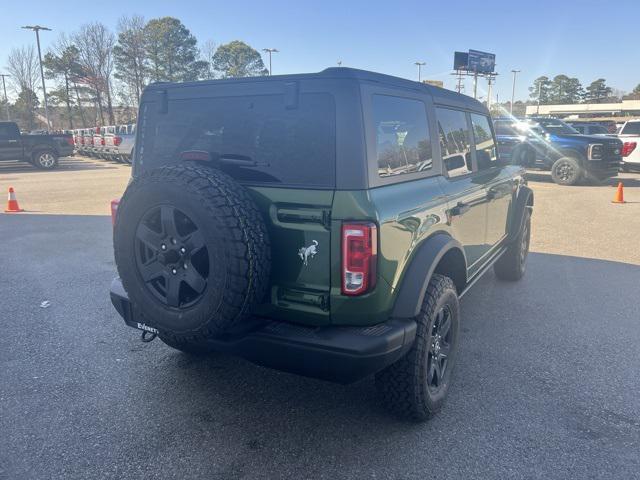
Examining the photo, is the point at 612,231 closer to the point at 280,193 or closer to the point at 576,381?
the point at 576,381

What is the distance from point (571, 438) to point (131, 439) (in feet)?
8.01

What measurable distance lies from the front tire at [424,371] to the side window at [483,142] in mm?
1712

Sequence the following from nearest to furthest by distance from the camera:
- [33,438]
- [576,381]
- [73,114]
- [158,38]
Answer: [33,438]
[576,381]
[158,38]
[73,114]

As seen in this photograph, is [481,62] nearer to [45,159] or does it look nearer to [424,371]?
[45,159]

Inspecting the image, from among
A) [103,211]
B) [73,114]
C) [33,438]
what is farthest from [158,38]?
[33,438]

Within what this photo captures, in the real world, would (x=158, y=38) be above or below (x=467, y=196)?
above

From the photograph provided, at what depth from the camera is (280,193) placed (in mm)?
2602

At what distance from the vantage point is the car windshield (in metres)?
15.1

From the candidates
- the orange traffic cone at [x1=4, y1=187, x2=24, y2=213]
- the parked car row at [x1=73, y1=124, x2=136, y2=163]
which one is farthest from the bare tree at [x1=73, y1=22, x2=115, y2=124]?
the orange traffic cone at [x1=4, y1=187, x2=24, y2=213]

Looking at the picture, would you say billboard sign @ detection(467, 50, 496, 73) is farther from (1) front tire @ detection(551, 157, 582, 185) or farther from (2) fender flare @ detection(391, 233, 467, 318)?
(2) fender flare @ detection(391, 233, 467, 318)

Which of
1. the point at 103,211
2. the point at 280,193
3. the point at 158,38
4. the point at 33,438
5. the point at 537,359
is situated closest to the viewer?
the point at 280,193

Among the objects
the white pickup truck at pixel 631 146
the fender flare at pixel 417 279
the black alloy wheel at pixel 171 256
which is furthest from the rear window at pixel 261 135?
the white pickup truck at pixel 631 146

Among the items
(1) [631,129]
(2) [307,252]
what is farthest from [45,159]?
(1) [631,129]

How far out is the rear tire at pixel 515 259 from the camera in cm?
549
